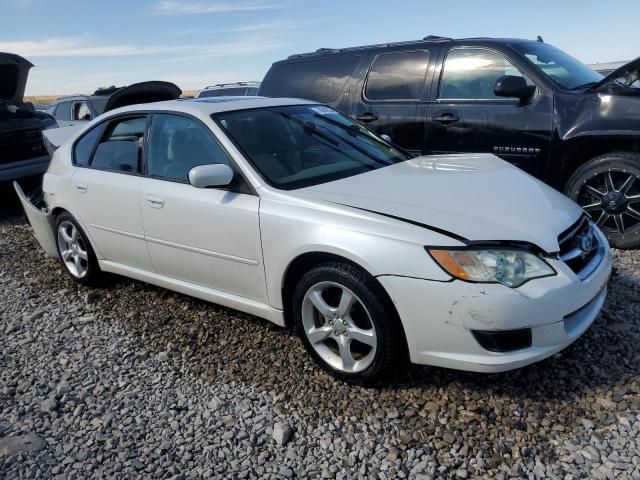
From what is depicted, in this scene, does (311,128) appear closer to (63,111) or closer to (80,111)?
(80,111)

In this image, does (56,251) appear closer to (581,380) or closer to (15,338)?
(15,338)

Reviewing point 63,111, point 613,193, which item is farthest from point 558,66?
point 63,111

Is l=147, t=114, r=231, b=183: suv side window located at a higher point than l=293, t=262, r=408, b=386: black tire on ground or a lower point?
higher

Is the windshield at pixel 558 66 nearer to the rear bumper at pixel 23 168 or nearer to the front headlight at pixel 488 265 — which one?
the front headlight at pixel 488 265

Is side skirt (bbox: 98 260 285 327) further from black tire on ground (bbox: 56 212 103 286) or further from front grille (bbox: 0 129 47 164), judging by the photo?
front grille (bbox: 0 129 47 164)

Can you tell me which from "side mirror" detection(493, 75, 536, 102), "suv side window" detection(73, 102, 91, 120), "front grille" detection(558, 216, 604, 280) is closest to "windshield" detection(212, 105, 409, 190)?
"front grille" detection(558, 216, 604, 280)

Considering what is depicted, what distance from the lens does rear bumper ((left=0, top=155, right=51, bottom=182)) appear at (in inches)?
288

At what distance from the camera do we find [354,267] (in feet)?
9.20

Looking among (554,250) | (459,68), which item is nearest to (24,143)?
(459,68)

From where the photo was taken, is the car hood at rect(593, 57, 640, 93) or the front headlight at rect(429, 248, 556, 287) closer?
the front headlight at rect(429, 248, 556, 287)

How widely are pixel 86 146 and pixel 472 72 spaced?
358 cm

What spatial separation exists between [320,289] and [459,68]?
11.2 feet

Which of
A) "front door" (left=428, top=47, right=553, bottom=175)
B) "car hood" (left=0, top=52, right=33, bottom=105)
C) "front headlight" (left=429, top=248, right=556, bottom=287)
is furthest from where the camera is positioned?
"car hood" (left=0, top=52, right=33, bottom=105)

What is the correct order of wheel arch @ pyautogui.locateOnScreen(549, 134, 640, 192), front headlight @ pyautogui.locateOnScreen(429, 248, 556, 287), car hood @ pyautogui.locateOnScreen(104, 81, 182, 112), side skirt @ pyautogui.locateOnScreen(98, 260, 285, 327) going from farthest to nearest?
car hood @ pyautogui.locateOnScreen(104, 81, 182, 112)
wheel arch @ pyautogui.locateOnScreen(549, 134, 640, 192)
side skirt @ pyautogui.locateOnScreen(98, 260, 285, 327)
front headlight @ pyautogui.locateOnScreen(429, 248, 556, 287)
